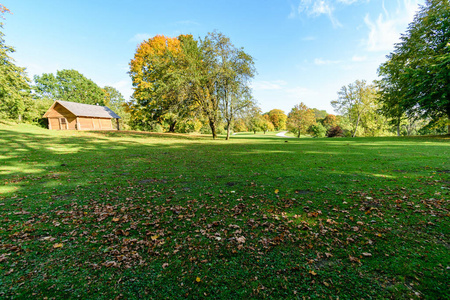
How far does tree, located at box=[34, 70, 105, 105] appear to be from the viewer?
63.5m

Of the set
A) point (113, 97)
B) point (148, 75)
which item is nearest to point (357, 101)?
point (148, 75)

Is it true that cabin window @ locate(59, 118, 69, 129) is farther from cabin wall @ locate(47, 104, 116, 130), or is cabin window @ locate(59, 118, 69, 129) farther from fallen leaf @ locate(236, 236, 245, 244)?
fallen leaf @ locate(236, 236, 245, 244)

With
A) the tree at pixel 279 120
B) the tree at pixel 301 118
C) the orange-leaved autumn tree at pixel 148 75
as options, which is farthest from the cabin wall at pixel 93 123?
the tree at pixel 279 120

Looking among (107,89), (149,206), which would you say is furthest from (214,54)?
(107,89)

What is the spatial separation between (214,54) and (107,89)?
7097 centimetres

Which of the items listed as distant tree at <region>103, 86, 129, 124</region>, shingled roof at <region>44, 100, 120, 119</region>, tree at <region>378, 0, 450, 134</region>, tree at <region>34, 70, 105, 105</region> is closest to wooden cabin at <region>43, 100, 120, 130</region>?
shingled roof at <region>44, 100, 120, 119</region>

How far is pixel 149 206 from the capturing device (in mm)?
5117

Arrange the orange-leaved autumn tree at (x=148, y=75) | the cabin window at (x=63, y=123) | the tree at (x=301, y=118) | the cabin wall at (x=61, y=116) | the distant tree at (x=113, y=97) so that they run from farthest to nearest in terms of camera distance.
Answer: the distant tree at (x=113, y=97), the tree at (x=301, y=118), the cabin window at (x=63, y=123), the cabin wall at (x=61, y=116), the orange-leaved autumn tree at (x=148, y=75)

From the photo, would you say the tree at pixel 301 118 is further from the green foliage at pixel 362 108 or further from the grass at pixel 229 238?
the grass at pixel 229 238

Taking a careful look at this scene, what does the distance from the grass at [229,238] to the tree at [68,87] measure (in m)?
74.3

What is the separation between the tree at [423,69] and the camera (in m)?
19.4

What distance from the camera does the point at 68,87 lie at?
64562mm

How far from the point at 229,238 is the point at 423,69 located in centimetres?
2997

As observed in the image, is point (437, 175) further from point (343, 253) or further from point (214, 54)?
point (214, 54)
